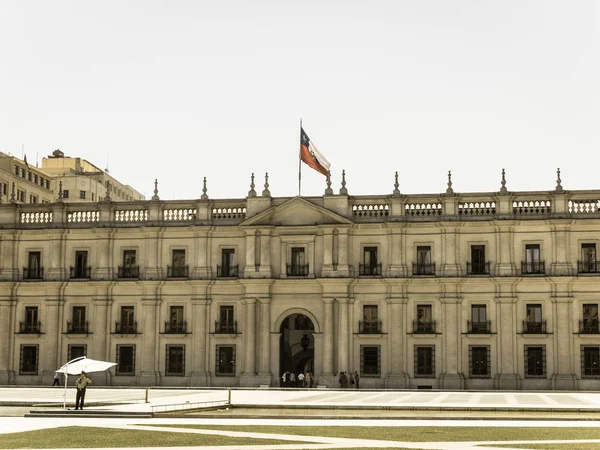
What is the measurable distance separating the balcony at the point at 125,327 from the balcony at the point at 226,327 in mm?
5665

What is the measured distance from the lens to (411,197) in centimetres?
6644

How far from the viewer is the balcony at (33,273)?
229 ft

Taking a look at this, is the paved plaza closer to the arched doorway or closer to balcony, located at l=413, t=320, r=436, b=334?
balcony, located at l=413, t=320, r=436, b=334

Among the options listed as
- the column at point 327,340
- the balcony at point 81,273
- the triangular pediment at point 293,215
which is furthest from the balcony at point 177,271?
the column at point 327,340

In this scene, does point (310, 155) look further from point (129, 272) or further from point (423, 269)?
point (129, 272)

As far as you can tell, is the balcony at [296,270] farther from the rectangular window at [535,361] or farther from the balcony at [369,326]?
the rectangular window at [535,361]

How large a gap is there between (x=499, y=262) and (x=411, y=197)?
23.6 ft

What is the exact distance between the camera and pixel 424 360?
6469cm

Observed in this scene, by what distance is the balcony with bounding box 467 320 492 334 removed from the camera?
64.1 m

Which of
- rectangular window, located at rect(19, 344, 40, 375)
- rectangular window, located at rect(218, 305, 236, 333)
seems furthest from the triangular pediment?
rectangular window, located at rect(19, 344, 40, 375)

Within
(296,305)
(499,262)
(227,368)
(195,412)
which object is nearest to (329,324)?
(296,305)

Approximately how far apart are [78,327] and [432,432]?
42.7m

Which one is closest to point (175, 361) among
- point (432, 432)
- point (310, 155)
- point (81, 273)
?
point (81, 273)

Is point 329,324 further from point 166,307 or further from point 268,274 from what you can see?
point 166,307
